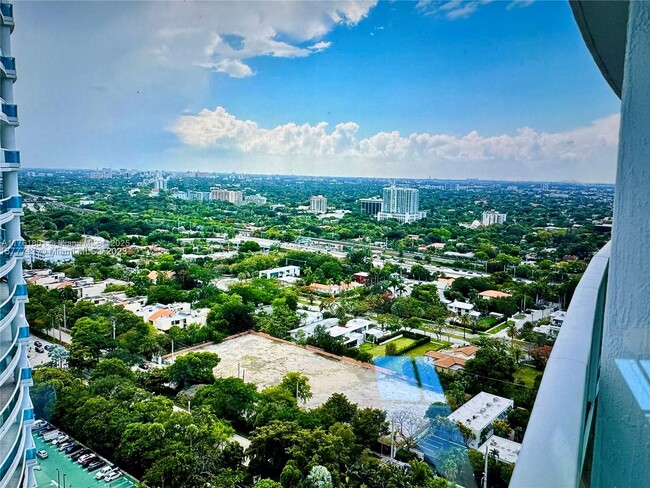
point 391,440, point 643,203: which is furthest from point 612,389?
point 391,440

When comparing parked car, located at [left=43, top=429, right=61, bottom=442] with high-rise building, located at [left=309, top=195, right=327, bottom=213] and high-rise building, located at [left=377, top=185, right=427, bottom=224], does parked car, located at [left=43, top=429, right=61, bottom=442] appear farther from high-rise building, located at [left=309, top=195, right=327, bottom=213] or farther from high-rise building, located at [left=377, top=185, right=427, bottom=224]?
high-rise building, located at [left=309, top=195, right=327, bottom=213]

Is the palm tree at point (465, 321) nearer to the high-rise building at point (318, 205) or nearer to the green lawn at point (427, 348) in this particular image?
the green lawn at point (427, 348)

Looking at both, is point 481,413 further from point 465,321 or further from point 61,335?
point 61,335

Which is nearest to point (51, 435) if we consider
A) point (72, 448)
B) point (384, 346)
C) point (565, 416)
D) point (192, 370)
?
point (72, 448)

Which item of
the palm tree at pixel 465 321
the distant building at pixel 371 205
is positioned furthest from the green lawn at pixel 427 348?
the distant building at pixel 371 205

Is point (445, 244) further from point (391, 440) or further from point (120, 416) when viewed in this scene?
point (120, 416)

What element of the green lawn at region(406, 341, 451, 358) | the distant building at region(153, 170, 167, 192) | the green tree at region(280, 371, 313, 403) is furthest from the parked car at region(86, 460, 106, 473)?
the distant building at region(153, 170, 167, 192)
